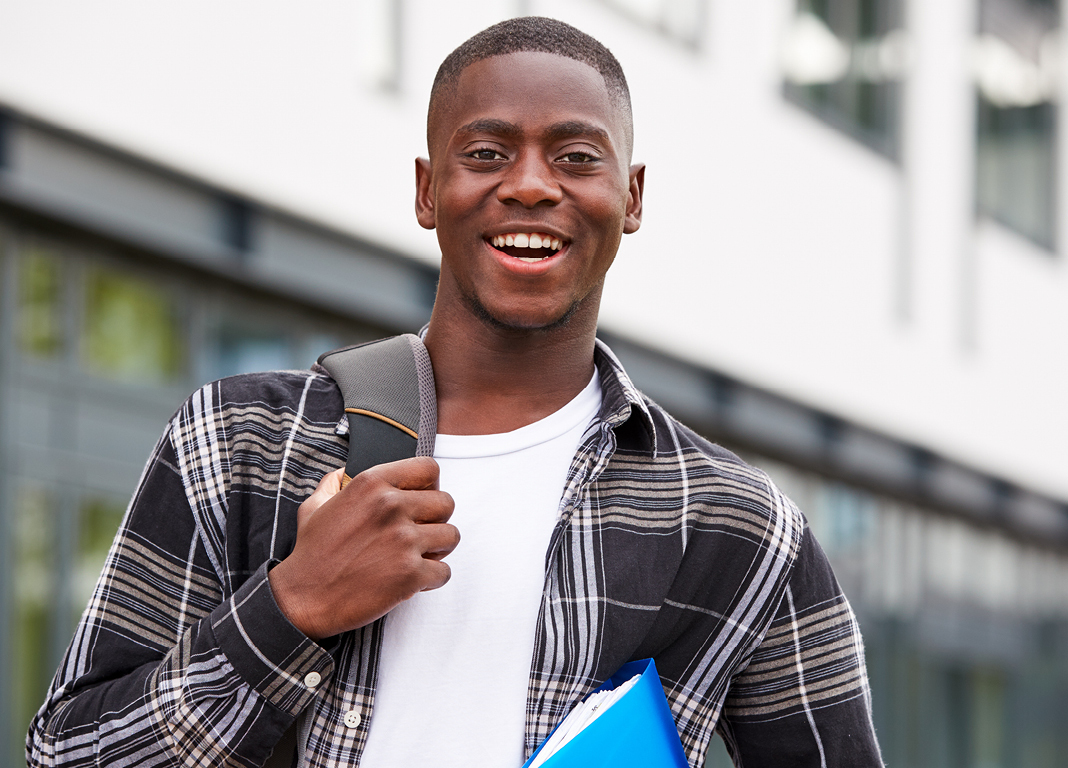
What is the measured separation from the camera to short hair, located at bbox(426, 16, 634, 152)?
2.17m

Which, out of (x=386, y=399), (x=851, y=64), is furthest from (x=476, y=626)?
(x=851, y=64)

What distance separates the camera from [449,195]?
2100 millimetres

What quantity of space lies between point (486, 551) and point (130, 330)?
7309 millimetres

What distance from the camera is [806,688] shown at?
2.14 metres

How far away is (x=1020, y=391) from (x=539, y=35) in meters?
15.2

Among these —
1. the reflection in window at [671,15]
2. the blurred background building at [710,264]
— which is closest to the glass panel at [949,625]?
the blurred background building at [710,264]

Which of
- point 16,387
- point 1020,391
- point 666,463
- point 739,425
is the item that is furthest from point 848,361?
point 666,463

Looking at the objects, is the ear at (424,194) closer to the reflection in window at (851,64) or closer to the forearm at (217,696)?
the forearm at (217,696)

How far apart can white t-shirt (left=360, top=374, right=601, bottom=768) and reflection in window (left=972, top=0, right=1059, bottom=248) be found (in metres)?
15.3

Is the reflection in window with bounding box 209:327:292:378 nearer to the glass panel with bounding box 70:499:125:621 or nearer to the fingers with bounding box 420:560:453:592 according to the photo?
the glass panel with bounding box 70:499:125:621

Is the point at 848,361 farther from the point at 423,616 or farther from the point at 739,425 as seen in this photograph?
the point at 423,616

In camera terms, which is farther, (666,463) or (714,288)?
(714,288)

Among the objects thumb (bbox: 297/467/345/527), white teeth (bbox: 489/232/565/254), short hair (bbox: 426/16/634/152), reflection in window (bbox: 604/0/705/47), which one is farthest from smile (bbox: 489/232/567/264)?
reflection in window (bbox: 604/0/705/47)

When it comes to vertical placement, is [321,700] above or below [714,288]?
below
